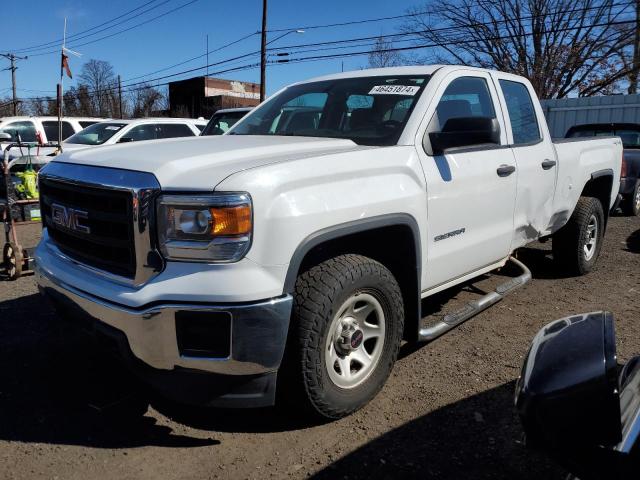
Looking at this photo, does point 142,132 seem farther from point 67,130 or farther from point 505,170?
point 505,170

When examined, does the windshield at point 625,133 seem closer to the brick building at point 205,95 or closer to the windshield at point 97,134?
the windshield at point 97,134

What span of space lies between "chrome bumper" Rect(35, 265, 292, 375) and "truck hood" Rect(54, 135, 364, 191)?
0.54 meters

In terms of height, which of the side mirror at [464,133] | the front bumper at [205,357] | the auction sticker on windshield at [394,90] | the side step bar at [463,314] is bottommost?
the side step bar at [463,314]

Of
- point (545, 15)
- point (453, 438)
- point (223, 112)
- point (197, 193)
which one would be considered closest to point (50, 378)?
point (197, 193)

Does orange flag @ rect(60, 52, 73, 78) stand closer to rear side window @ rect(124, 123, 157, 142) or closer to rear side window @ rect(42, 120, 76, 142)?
rear side window @ rect(124, 123, 157, 142)

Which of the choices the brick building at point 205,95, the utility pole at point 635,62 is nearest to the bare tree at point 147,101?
the brick building at point 205,95

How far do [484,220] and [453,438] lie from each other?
1594 millimetres

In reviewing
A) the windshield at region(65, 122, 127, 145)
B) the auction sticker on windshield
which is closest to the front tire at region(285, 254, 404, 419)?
the auction sticker on windshield

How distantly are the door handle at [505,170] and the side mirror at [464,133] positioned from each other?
579 mm

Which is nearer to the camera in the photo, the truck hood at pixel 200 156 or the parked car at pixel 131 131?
the truck hood at pixel 200 156

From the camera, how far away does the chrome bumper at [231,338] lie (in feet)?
7.56

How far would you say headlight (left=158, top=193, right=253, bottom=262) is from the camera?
2.31 meters

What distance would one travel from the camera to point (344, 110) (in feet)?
12.6

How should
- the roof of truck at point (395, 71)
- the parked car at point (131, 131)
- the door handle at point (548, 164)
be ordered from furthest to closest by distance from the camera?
the parked car at point (131, 131), the door handle at point (548, 164), the roof of truck at point (395, 71)
